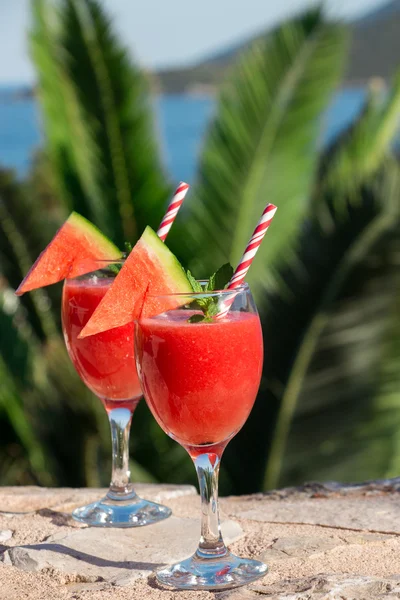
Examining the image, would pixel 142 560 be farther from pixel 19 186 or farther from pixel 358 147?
pixel 358 147

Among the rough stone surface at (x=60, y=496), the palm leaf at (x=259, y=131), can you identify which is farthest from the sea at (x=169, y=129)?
the rough stone surface at (x=60, y=496)

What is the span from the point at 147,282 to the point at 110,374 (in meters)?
0.57

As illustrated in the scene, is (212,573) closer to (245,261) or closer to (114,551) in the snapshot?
(114,551)

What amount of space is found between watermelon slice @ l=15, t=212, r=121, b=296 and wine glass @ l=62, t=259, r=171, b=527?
32mm

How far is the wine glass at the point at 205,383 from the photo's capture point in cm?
198

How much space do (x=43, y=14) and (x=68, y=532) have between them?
185 inches

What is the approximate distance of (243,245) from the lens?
5.91 meters

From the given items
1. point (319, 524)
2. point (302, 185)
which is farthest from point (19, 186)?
point (319, 524)

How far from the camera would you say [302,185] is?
6078 mm

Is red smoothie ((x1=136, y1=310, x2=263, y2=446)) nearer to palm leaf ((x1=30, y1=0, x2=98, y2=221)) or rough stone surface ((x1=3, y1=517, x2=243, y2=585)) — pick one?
rough stone surface ((x1=3, y1=517, x2=243, y2=585))

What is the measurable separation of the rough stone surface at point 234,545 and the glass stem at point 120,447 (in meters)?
0.15

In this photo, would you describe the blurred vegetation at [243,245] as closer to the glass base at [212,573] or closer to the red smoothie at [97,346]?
the red smoothie at [97,346]

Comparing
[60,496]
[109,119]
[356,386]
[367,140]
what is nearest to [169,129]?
[367,140]

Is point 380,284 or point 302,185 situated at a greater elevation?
point 302,185
